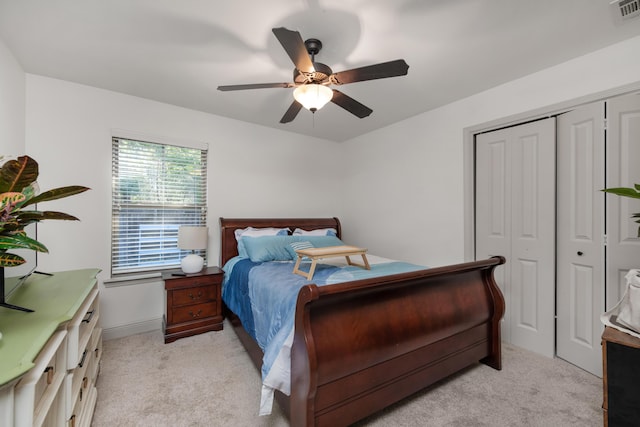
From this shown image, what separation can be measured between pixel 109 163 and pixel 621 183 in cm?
447

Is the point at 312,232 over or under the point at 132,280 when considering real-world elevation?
over

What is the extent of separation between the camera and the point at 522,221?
2633 mm

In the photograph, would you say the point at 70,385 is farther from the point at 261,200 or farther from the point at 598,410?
the point at 598,410

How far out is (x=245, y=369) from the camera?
2.27 meters

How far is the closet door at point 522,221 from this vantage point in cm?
247

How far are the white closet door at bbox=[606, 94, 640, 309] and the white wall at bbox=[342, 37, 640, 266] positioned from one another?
22cm

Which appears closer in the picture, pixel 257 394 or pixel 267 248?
pixel 257 394

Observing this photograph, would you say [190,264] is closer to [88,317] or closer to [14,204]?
[88,317]

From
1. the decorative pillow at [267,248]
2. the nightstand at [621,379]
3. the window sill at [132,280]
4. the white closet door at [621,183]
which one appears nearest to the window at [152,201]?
the window sill at [132,280]

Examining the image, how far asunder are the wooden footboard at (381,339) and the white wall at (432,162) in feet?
3.49

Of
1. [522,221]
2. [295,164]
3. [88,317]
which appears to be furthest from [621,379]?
[295,164]

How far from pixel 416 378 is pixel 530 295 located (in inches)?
62.0

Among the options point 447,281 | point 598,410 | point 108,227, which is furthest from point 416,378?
point 108,227

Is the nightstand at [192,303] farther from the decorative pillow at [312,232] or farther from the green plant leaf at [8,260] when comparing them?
the green plant leaf at [8,260]
